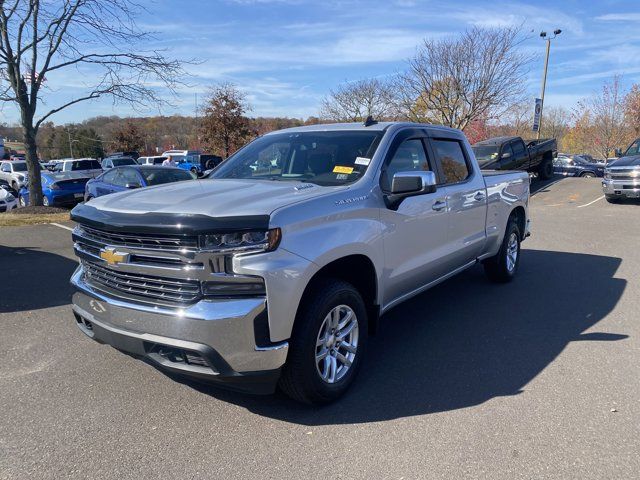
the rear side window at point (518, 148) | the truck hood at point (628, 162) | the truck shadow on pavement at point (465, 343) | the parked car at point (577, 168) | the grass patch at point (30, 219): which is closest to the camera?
the truck shadow on pavement at point (465, 343)

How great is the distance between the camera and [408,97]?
27453mm

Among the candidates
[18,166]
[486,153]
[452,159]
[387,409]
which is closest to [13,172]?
[18,166]

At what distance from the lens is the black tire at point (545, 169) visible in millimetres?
21047

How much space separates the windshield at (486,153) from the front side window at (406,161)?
40.2ft

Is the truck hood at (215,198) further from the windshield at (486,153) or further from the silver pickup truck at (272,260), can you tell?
the windshield at (486,153)

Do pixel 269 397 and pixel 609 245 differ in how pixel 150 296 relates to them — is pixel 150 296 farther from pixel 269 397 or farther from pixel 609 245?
pixel 609 245

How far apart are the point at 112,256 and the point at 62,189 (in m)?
15.4

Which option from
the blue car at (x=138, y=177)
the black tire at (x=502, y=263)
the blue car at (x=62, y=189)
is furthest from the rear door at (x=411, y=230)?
the blue car at (x=62, y=189)

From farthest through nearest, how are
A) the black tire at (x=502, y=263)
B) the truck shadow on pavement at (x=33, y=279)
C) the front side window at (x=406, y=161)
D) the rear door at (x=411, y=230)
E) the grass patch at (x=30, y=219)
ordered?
the grass patch at (x=30, y=219)
the black tire at (x=502, y=263)
the truck shadow on pavement at (x=33, y=279)
the front side window at (x=406, y=161)
the rear door at (x=411, y=230)

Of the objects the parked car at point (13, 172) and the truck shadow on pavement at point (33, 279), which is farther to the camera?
the parked car at point (13, 172)

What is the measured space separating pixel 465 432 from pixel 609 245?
7.37 meters

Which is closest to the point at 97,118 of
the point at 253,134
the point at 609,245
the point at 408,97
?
the point at 253,134

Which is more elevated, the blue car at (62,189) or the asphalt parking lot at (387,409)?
the blue car at (62,189)

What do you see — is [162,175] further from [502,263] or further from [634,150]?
[634,150]
